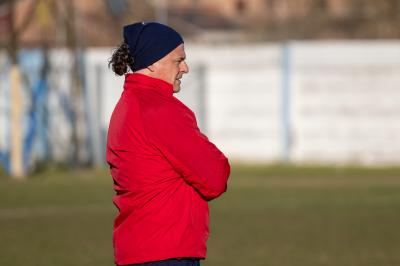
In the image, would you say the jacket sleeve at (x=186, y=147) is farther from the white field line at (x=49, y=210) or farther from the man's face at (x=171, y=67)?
the white field line at (x=49, y=210)

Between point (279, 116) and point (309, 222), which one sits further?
point (279, 116)

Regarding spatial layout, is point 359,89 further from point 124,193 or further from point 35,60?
point 124,193

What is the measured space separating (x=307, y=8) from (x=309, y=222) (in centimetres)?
4401

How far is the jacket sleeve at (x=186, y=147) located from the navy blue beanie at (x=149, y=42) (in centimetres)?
29

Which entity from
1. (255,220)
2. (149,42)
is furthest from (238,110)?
(149,42)

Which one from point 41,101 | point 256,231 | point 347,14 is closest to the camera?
point 256,231

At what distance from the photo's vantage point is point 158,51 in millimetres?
5758

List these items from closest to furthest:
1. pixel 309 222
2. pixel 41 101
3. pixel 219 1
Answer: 1. pixel 309 222
2. pixel 41 101
3. pixel 219 1

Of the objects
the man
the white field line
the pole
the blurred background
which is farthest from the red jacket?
the pole

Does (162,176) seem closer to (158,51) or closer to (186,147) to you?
(186,147)

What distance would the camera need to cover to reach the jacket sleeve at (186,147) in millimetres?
5590

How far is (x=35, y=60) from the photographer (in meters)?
30.2

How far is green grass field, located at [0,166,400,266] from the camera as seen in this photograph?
13766 millimetres

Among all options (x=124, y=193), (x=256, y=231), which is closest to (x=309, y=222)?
(x=256, y=231)
